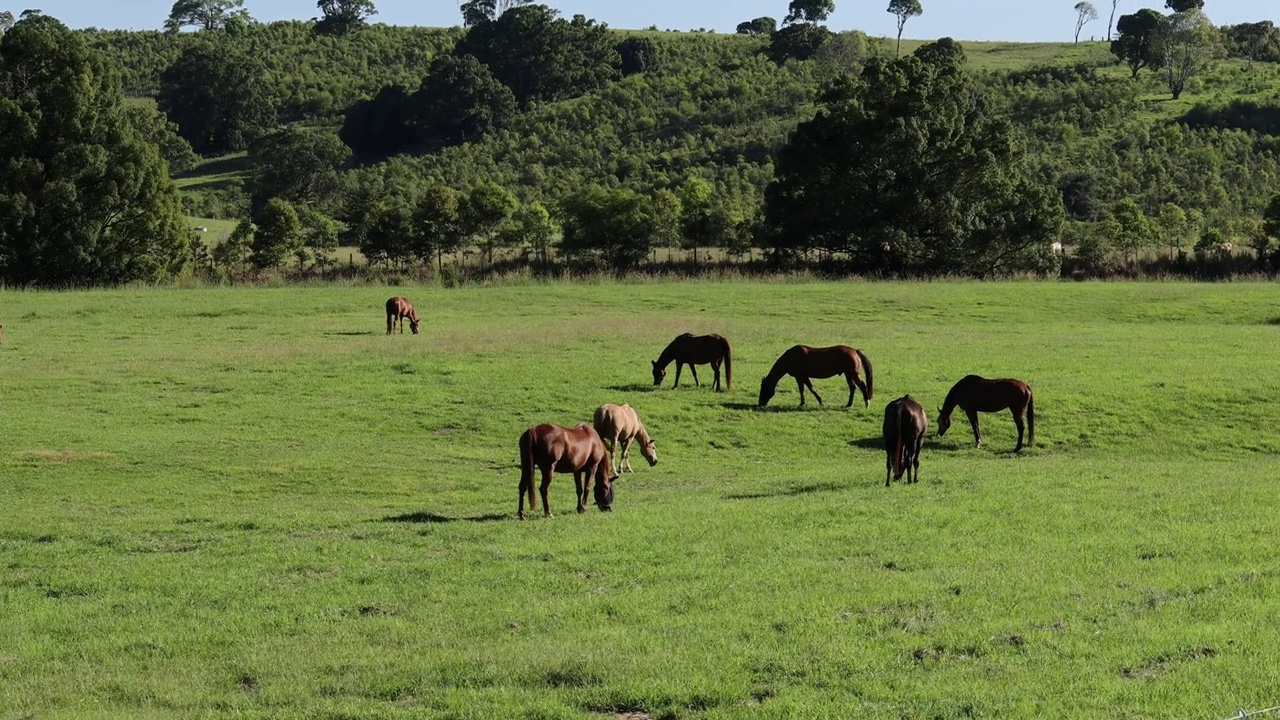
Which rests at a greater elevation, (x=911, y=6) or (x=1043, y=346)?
(x=911, y=6)

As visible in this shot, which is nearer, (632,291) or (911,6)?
(632,291)

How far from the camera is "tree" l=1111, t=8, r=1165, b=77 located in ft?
367

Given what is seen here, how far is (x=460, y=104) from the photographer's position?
110 meters

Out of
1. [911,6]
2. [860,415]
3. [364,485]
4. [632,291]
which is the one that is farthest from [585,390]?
[911,6]

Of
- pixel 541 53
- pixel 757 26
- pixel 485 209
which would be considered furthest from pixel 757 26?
pixel 485 209

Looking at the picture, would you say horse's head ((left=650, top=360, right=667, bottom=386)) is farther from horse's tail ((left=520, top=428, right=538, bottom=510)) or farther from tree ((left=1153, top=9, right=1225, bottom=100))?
tree ((left=1153, top=9, right=1225, bottom=100))

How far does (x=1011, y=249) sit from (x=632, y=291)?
20.9 m

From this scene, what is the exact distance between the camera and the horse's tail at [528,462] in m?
15.4

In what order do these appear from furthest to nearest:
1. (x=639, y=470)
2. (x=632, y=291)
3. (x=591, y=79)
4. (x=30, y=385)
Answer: (x=591, y=79) < (x=632, y=291) < (x=30, y=385) < (x=639, y=470)

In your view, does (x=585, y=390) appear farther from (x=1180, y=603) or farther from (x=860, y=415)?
(x=1180, y=603)

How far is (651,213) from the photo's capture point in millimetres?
62469

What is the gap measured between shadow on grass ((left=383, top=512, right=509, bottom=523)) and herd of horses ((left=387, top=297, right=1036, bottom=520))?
35 cm


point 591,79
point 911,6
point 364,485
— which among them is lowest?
point 364,485

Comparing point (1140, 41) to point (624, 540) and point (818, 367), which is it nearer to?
point (818, 367)
